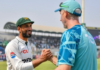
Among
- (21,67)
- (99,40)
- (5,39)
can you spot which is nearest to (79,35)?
(21,67)

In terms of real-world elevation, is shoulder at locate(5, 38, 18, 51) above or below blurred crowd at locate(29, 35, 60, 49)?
above

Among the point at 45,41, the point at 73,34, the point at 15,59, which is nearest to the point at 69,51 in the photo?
the point at 73,34

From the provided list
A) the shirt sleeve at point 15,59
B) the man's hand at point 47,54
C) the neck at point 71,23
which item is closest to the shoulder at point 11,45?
the shirt sleeve at point 15,59

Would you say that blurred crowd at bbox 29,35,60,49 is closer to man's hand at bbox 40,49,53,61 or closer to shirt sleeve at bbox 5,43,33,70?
shirt sleeve at bbox 5,43,33,70

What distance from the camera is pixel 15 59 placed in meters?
3.18

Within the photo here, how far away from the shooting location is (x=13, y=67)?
3.28 meters

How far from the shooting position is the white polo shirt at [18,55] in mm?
3125

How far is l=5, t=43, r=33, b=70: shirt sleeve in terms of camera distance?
3115mm

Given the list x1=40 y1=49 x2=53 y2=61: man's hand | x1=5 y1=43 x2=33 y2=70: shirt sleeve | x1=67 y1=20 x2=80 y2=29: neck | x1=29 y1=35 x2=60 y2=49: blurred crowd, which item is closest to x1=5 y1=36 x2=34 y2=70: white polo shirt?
x1=5 y1=43 x2=33 y2=70: shirt sleeve

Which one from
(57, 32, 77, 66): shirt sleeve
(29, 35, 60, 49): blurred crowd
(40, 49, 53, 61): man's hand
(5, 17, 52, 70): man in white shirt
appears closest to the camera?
(57, 32, 77, 66): shirt sleeve

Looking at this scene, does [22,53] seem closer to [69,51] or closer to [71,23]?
[71,23]

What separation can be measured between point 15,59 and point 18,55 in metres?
0.15

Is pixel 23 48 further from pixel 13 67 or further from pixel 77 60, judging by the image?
pixel 77 60

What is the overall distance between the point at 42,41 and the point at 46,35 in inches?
72.3
